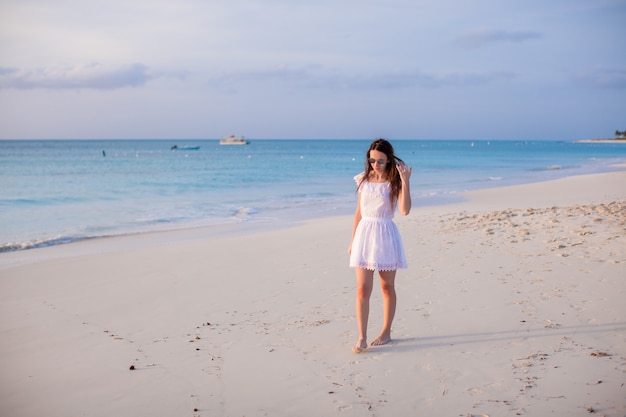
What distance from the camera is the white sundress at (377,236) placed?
4750 millimetres

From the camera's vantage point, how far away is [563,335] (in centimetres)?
495

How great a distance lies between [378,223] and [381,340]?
3.72ft

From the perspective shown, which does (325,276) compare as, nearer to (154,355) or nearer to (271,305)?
(271,305)

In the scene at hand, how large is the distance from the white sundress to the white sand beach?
828mm

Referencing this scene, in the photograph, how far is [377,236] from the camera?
15.7 ft

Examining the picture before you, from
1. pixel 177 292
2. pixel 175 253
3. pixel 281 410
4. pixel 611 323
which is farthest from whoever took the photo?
pixel 175 253

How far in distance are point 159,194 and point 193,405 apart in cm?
2283

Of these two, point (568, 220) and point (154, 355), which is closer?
point (154, 355)

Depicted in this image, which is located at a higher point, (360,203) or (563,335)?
(360,203)

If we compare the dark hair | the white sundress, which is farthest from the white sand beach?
the dark hair

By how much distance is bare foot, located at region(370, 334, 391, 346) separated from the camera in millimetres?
4941

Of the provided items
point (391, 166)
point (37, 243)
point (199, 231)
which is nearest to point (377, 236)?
point (391, 166)

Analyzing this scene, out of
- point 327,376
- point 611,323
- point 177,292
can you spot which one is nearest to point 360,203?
point 327,376

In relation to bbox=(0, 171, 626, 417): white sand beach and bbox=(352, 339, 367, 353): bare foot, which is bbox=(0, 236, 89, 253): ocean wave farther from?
bbox=(352, 339, 367, 353): bare foot
